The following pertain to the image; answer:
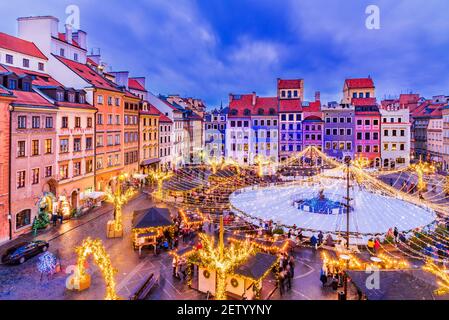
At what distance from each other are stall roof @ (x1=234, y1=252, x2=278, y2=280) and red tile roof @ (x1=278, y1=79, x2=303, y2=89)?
57177mm

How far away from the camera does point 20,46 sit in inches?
1287

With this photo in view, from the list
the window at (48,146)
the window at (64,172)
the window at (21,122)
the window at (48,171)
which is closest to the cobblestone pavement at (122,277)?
the window at (48,171)

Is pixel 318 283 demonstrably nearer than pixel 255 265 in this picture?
No

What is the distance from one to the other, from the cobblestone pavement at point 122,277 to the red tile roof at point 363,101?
50993mm

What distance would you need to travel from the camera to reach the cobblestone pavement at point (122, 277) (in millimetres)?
15789

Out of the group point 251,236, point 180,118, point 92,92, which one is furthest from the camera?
point 180,118

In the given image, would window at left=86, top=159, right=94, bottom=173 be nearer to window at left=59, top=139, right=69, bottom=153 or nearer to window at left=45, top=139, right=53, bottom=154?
window at left=59, top=139, right=69, bottom=153

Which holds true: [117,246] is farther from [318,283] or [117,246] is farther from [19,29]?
[19,29]

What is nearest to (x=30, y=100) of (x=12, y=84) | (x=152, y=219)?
(x=12, y=84)

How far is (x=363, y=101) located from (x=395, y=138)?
30.2 ft

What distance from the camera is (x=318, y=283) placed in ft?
56.8

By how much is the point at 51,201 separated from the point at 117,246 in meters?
9.40

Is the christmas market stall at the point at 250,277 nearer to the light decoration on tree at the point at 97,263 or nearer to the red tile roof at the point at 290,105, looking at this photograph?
the light decoration on tree at the point at 97,263
